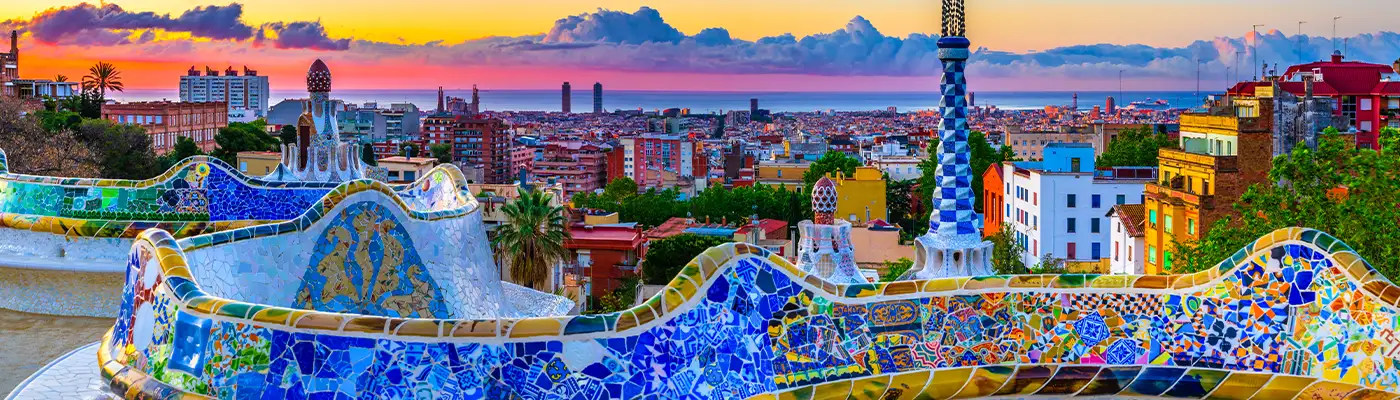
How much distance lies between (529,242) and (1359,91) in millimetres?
30882

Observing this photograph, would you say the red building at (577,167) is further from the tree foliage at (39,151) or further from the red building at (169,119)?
the tree foliage at (39,151)

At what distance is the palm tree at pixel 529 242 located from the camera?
24.8 meters

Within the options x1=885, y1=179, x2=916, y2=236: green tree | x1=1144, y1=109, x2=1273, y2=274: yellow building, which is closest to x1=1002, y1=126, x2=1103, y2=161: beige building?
x1=885, y1=179, x2=916, y2=236: green tree

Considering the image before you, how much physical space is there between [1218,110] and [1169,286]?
3143 centimetres

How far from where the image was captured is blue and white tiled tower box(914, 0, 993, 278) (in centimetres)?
884

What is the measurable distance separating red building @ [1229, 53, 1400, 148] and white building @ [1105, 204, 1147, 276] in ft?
32.7

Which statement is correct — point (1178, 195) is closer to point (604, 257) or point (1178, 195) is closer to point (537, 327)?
point (604, 257)

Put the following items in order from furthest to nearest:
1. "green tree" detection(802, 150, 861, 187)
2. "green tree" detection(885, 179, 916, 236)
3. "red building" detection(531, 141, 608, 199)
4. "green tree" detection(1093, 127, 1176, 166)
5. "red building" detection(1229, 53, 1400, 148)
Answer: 1. "red building" detection(531, 141, 608, 199)
2. "green tree" detection(802, 150, 861, 187)
3. "green tree" detection(885, 179, 916, 236)
4. "green tree" detection(1093, 127, 1176, 166)
5. "red building" detection(1229, 53, 1400, 148)

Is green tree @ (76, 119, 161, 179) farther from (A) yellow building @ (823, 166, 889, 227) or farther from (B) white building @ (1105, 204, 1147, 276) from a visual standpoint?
(A) yellow building @ (823, 166, 889, 227)

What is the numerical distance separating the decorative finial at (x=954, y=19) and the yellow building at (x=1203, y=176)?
62.7 feet

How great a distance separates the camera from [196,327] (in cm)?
450

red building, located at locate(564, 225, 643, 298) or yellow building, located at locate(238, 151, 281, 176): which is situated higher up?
yellow building, located at locate(238, 151, 281, 176)

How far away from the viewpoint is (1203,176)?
28719 mm

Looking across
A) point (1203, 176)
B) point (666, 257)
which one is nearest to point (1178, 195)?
point (1203, 176)
